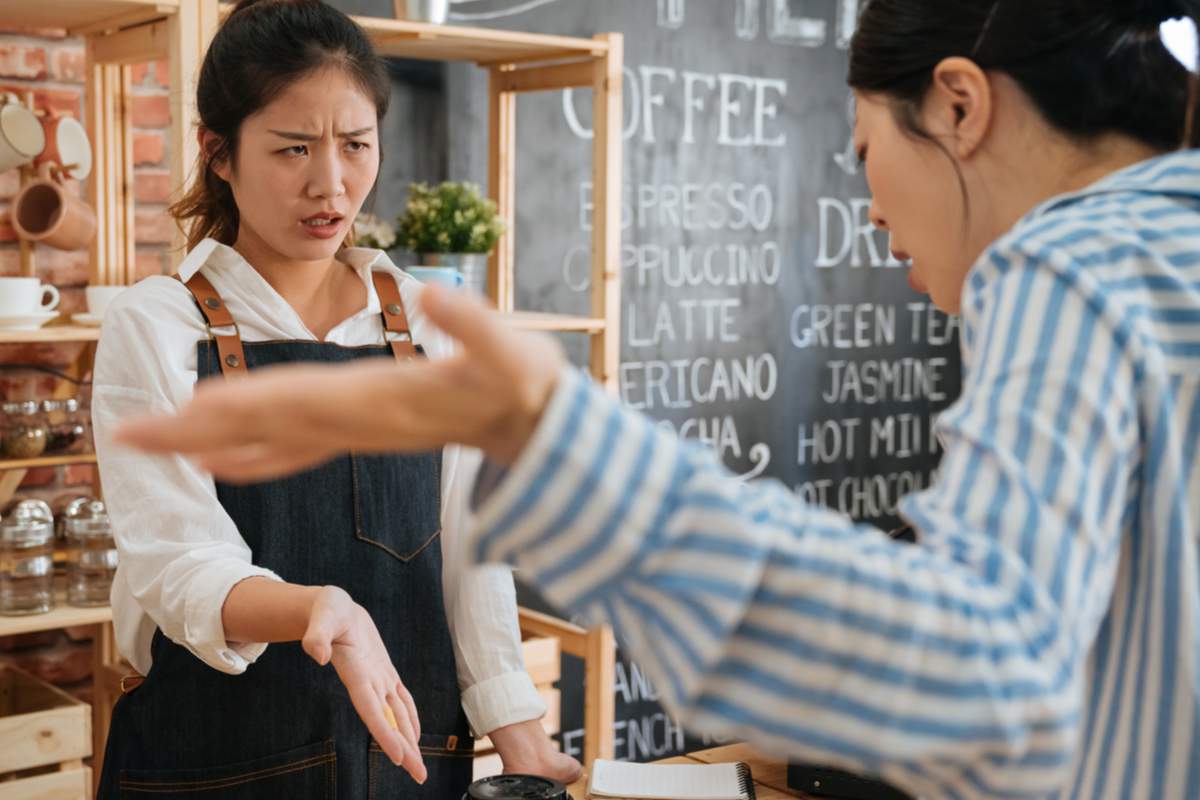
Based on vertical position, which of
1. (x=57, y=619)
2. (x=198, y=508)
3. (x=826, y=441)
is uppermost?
(x=198, y=508)

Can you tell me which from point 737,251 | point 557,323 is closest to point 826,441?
point 737,251

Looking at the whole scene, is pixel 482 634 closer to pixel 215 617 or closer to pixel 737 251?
pixel 215 617

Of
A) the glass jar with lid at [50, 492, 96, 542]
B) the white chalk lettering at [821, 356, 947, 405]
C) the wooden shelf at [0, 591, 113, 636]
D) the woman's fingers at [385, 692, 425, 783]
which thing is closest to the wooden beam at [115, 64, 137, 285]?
the glass jar with lid at [50, 492, 96, 542]

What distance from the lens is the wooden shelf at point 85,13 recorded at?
93.0 inches

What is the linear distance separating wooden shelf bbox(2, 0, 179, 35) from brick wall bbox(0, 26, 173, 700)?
122mm

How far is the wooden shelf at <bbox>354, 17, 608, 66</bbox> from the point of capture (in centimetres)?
270

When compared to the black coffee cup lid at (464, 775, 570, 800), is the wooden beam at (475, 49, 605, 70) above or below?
above

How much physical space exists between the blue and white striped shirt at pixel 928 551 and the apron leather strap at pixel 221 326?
50.3 inches

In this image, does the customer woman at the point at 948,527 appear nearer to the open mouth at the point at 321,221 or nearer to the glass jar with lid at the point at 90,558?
the open mouth at the point at 321,221

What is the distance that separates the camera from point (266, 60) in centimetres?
171

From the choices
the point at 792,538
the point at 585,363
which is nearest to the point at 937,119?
the point at 792,538

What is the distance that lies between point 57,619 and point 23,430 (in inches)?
14.3

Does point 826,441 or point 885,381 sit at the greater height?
point 885,381

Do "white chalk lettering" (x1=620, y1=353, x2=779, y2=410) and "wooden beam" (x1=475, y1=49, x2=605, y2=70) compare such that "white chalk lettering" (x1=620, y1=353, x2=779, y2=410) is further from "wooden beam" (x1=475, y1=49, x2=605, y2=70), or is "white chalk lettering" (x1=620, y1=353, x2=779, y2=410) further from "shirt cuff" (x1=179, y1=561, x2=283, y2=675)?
"shirt cuff" (x1=179, y1=561, x2=283, y2=675)
